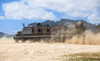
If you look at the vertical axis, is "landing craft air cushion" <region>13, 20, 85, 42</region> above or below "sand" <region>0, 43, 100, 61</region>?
above

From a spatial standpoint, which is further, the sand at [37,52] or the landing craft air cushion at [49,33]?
the landing craft air cushion at [49,33]

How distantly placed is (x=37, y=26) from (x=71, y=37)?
7.08 m

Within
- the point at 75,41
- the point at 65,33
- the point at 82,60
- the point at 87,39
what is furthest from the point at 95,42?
the point at 82,60

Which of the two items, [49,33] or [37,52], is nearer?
[37,52]

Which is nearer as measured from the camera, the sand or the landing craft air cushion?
the sand

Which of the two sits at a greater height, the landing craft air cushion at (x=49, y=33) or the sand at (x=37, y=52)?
the landing craft air cushion at (x=49, y=33)

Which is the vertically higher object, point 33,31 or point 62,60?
point 33,31

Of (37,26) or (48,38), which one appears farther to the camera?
(37,26)

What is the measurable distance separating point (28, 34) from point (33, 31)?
1.01 meters

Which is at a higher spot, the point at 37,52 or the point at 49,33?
the point at 49,33

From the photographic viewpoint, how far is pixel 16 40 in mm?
29359

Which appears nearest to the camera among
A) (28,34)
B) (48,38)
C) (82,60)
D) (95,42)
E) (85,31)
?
(82,60)

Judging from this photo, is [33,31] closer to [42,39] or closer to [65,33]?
[42,39]

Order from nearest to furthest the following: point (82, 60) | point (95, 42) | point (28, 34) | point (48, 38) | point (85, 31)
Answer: point (82, 60), point (95, 42), point (85, 31), point (48, 38), point (28, 34)
